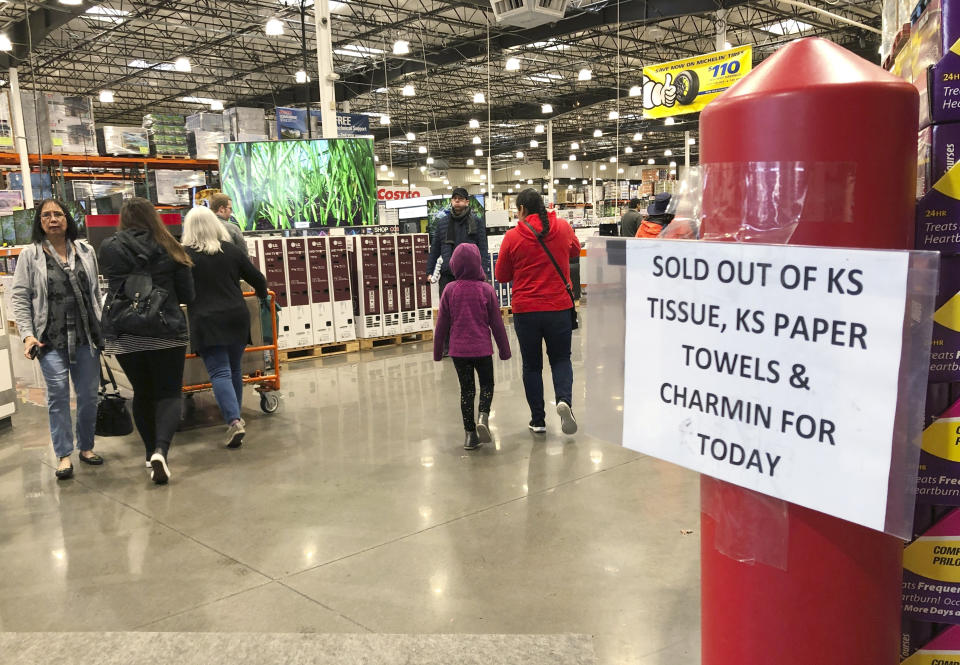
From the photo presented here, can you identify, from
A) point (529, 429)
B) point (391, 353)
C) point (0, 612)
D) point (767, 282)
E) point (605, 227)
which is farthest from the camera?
point (605, 227)

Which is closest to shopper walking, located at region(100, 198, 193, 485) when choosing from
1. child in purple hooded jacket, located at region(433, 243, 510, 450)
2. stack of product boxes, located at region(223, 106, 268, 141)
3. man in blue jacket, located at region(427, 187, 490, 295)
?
child in purple hooded jacket, located at region(433, 243, 510, 450)

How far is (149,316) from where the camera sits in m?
3.86

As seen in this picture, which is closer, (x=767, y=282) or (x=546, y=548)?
(x=767, y=282)

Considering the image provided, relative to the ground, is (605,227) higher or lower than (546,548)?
higher

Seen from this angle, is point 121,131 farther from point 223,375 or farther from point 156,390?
point 156,390

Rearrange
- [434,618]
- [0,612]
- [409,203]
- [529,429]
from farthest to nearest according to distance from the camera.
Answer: [409,203]
[529,429]
[0,612]
[434,618]

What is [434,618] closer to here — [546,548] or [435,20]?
[546,548]

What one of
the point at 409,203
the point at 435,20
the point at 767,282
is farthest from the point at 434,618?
the point at 435,20

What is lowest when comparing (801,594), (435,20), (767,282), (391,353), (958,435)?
(391,353)

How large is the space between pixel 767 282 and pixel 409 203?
13.9 meters

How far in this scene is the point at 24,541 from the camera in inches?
133

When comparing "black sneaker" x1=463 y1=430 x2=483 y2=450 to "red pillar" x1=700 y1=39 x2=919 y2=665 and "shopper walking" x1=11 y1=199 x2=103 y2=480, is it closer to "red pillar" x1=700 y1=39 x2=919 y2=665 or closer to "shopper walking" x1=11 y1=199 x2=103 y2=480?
"shopper walking" x1=11 y1=199 x2=103 y2=480

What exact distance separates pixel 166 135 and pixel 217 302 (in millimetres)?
6568

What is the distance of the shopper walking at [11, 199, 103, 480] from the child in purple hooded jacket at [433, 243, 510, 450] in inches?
81.3
